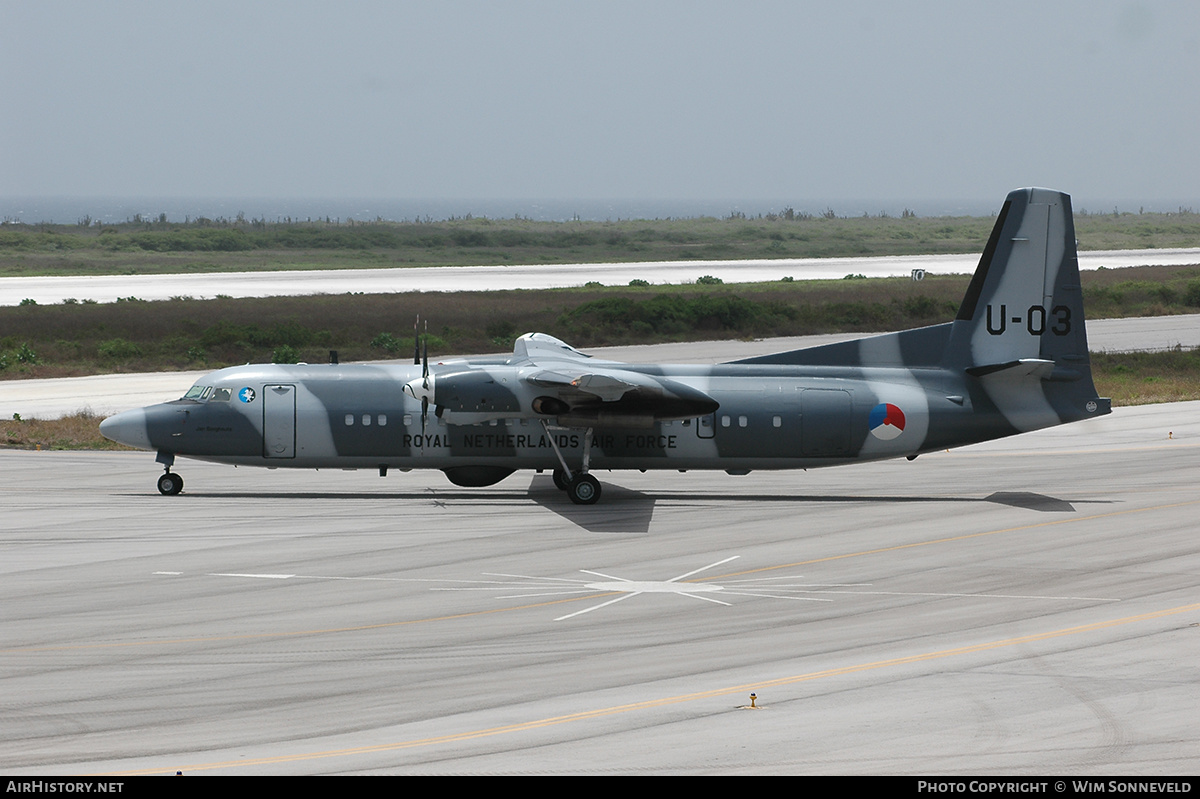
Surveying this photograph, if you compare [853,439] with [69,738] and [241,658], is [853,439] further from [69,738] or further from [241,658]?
[69,738]

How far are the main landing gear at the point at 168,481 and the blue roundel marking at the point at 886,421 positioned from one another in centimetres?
1690

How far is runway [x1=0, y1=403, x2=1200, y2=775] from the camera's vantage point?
13.1 meters

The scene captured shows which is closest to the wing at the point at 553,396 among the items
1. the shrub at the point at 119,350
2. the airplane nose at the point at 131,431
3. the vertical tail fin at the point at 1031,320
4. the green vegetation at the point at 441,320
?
the airplane nose at the point at 131,431

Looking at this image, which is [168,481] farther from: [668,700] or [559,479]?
[668,700]

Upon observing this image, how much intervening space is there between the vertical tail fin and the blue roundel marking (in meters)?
2.18

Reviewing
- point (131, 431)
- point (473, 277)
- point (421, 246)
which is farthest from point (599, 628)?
point (421, 246)

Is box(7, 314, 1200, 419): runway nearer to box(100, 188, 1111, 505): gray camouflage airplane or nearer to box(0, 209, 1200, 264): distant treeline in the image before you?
box(100, 188, 1111, 505): gray camouflage airplane

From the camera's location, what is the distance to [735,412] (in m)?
28.4

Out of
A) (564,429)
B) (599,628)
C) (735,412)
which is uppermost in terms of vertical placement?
(735,412)

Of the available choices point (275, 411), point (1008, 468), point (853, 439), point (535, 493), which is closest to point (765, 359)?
point (853, 439)

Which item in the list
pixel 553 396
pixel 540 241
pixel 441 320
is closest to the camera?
pixel 553 396

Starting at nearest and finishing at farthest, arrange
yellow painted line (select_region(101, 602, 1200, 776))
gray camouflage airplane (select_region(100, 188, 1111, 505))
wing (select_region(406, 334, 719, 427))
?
1. yellow painted line (select_region(101, 602, 1200, 776))
2. wing (select_region(406, 334, 719, 427))
3. gray camouflage airplane (select_region(100, 188, 1111, 505))

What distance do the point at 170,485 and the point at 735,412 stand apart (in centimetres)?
1393

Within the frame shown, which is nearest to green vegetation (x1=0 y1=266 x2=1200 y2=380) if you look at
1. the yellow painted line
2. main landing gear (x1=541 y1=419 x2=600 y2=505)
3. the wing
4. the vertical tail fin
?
the wing
